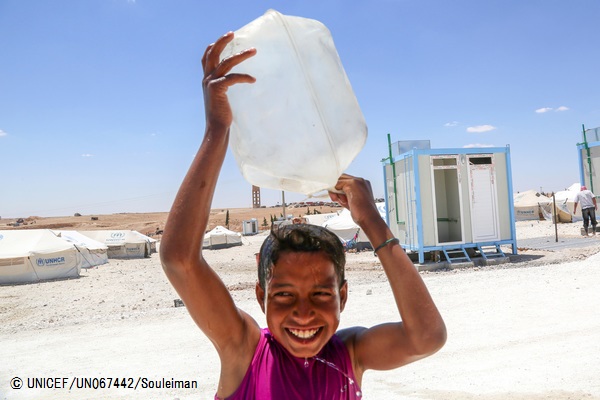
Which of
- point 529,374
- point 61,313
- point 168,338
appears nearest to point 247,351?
point 529,374

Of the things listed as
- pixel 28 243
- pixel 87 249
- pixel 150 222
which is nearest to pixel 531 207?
pixel 87 249

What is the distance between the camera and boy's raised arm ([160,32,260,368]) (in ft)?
4.70

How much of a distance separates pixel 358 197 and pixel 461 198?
12619 millimetres

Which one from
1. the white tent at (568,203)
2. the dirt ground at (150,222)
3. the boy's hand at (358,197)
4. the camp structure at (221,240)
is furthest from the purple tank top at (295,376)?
the dirt ground at (150,222)

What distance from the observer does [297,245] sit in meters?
1.64

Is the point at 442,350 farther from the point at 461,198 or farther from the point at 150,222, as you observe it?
the point at 150,222

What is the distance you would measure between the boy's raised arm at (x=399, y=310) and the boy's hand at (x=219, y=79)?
0.54 meters

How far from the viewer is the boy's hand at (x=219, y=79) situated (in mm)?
1448

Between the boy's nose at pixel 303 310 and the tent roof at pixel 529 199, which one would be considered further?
the tent roof at pixel 529 199

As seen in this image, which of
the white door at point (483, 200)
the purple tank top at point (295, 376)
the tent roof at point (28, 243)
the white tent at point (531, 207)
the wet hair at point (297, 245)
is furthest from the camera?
the white tent at point (531, 207)

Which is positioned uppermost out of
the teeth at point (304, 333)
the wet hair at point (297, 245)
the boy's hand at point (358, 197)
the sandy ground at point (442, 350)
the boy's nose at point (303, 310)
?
the boy's hand at point (358, 197)

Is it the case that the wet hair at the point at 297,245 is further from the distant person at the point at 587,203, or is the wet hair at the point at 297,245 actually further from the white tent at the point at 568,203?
the white tent at the point at 568,203

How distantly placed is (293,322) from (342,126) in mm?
702

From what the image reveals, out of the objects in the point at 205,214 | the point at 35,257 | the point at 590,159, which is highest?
the point at 590,159
